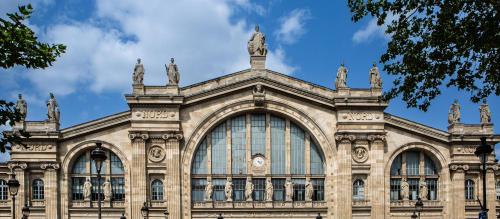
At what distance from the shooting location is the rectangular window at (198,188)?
56.0 meters

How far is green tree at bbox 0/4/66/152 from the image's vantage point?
60.7ft

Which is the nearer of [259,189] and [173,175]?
[173,175]

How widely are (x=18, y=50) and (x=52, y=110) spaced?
37.9 meters

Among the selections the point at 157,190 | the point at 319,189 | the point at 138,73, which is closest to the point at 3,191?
the point at 157,190

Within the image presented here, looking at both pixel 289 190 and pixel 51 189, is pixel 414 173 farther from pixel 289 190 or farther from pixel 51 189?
pixel 51 189

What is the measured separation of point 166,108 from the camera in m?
55.0

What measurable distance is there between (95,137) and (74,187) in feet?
14.4

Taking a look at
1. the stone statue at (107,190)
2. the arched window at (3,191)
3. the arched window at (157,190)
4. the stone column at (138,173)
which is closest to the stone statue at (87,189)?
the stone statue at (107,190)

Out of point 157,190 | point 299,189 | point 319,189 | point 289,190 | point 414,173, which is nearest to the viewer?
point 157,190

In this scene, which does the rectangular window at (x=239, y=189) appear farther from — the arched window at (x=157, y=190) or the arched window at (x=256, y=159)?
the arched window at (x=157, y=190)

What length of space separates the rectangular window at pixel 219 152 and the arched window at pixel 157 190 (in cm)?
444

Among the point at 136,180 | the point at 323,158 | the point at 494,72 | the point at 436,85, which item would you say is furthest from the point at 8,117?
the point at 323,158

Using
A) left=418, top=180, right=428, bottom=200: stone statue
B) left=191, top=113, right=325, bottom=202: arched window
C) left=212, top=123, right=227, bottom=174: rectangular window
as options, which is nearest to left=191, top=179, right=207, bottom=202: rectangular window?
left=191, top=113, right=325, bottom=202: arched window

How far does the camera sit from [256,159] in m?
56.2
